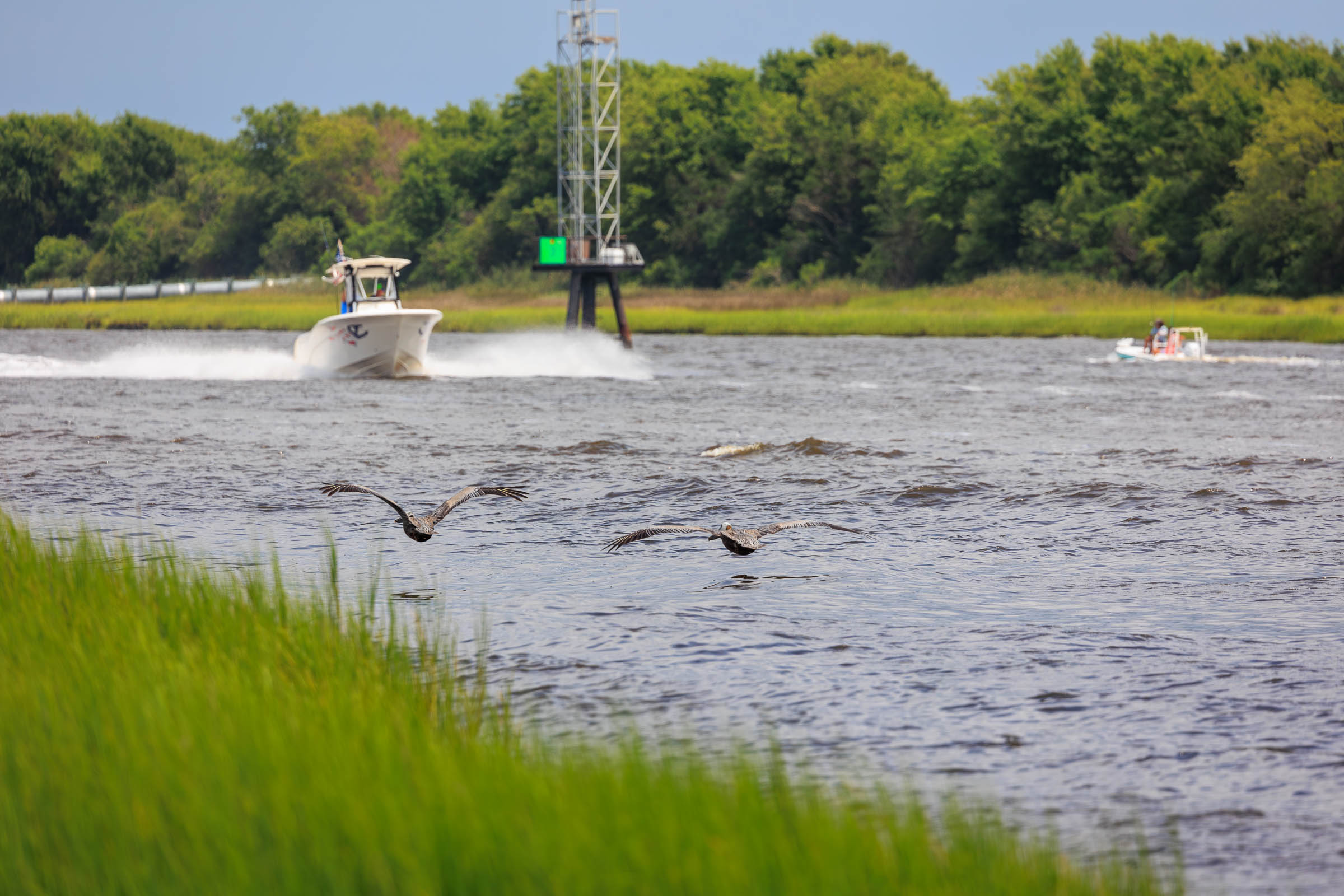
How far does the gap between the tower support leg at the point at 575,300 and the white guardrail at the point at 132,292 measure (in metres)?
46.9

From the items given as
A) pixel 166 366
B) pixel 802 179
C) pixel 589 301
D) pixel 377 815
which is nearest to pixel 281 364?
pixel 166 366

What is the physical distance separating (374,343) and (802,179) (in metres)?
57.8

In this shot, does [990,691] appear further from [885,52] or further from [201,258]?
[201,258]

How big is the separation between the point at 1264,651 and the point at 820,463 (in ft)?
34.0

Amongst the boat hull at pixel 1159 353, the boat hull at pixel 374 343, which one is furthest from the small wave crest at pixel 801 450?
the boat hull at pixel 1159 353

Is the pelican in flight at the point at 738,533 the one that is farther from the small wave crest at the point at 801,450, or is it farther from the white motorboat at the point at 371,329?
the white motorboat at the point at 371,329

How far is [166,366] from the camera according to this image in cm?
4028

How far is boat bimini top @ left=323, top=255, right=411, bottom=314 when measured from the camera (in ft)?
112

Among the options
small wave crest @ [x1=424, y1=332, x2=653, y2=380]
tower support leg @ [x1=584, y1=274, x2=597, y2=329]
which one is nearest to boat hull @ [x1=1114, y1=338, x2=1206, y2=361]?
small wave crest @ [x1=424, y1=332, x2=653, y2=380]

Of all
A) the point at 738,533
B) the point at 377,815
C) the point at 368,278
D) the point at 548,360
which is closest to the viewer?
the point at 377,815

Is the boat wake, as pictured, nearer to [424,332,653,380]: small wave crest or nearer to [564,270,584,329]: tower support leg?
[424,332,653,380]: small wave crest

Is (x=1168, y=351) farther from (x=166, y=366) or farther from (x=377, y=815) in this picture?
(x=377, y=815)

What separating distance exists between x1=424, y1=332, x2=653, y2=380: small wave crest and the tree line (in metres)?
26.8

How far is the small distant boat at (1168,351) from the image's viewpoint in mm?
41031
